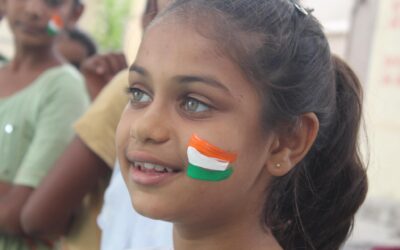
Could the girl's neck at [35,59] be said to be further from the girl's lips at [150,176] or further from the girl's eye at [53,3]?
the girl's lips at [150,176]

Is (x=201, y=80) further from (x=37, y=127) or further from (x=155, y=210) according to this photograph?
(x=37, y=127)

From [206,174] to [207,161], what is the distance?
0.12 ft

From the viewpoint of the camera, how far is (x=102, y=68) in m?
2.29

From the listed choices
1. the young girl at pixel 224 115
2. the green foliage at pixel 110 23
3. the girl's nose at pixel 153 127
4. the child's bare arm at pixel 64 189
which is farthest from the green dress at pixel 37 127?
the green foliage at pixel 110 23

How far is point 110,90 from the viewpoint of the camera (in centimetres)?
195

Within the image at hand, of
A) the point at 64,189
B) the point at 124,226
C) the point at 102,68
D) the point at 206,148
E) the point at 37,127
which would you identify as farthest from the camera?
the point at 102,68

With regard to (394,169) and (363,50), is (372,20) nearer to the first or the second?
(363,50)

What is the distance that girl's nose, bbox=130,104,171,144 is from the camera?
3.96 ft

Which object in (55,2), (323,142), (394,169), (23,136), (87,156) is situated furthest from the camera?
(394,169)

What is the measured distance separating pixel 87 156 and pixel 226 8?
2.57 ft

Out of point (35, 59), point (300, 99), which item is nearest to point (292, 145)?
point (300, 99)

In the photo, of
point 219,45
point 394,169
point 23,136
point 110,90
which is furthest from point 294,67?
point 394,169

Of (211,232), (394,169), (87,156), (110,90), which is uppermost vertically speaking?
(211,232)

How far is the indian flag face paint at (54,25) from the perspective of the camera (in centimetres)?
248
